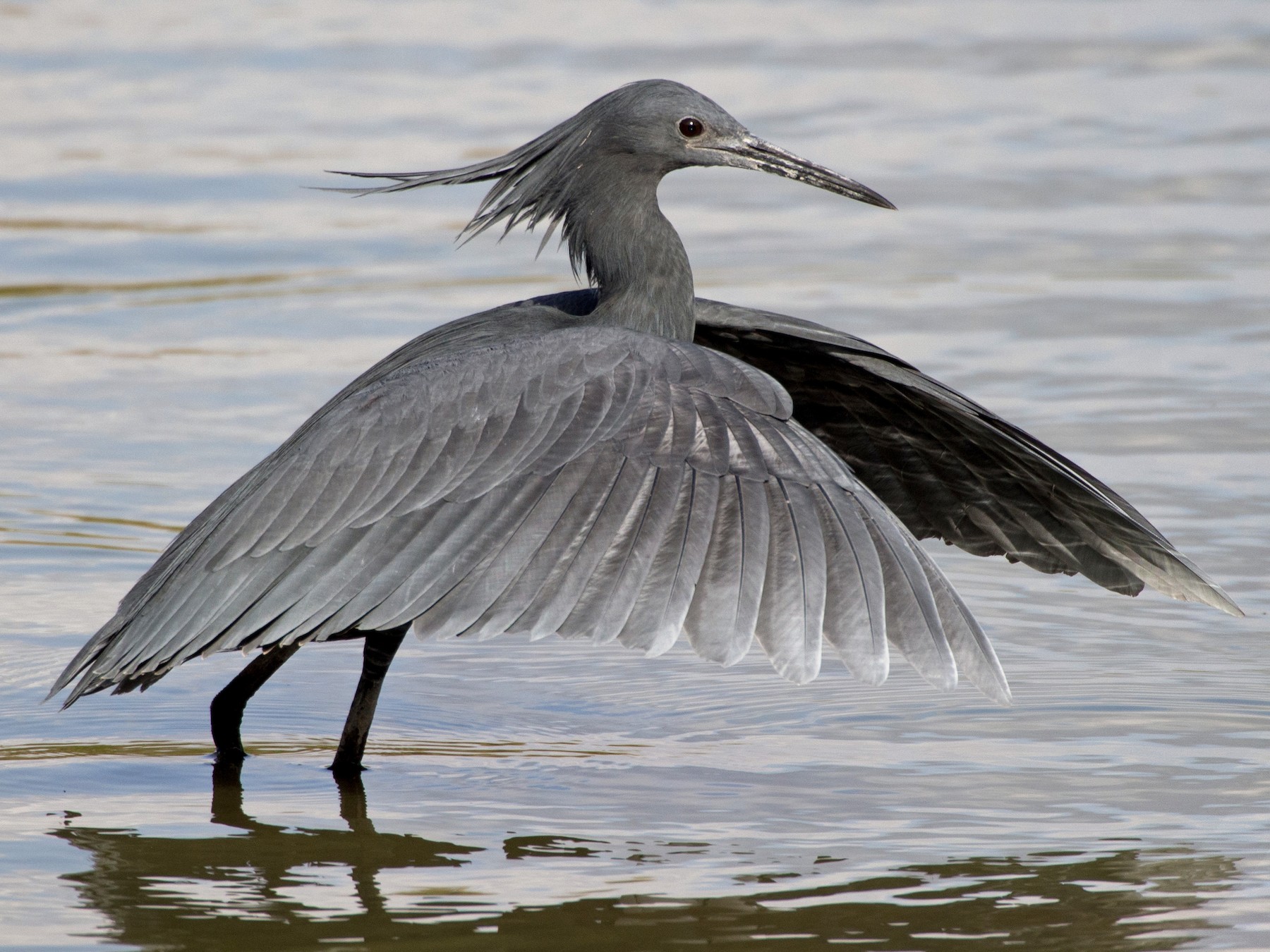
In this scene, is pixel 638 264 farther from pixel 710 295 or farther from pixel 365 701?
pixel 710 295

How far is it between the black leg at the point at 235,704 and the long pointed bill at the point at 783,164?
1995mm

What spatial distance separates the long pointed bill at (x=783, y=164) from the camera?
614cm

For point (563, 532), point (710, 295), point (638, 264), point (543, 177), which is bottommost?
point (563, 532)

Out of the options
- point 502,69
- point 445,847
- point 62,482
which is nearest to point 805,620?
point 445,847

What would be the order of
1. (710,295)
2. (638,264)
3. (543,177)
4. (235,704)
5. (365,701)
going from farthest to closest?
1. (710,295)
2. (543,177)
3. (638,264)
4. (235,704)
5. (365,701)

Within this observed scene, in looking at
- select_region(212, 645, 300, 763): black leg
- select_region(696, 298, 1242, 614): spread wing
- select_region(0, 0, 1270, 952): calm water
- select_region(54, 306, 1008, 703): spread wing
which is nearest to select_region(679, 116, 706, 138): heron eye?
select_region(696, 298, 1242, 614): spread wing

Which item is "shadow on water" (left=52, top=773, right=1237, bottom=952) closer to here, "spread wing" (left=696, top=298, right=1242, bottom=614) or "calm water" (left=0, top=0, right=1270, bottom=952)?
"calm water" (left=0, top=0, right=1270, bottom=952)

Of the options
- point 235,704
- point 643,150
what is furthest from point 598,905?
point 643,150

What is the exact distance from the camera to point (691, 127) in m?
6.21

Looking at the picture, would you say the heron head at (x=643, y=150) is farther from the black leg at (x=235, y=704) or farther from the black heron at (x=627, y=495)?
the black leg at (x=235, y=704)

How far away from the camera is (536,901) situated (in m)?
4.83

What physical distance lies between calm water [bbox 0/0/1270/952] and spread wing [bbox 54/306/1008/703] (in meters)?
0.65

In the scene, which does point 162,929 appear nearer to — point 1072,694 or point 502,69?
point 1072,694

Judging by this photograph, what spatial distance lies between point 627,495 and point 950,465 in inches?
65.6
